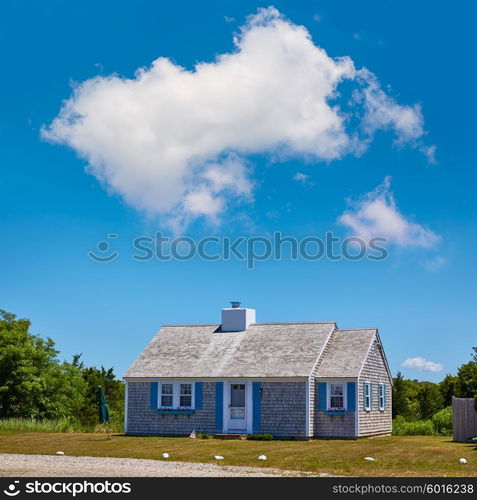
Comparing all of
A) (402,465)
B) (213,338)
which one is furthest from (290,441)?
(402,465)

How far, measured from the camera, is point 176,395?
34344 mm

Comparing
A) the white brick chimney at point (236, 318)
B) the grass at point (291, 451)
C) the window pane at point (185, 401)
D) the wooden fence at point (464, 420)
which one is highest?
the white brick chimney at point (236, 318)

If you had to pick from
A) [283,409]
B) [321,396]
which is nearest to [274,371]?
[283,409]

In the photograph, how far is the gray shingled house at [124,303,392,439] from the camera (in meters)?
32.3

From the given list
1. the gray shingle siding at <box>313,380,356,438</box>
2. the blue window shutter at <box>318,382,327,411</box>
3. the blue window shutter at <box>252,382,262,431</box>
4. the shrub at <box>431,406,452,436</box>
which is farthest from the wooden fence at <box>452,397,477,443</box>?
the blue window shutter at <box>252,382,262,431</box>

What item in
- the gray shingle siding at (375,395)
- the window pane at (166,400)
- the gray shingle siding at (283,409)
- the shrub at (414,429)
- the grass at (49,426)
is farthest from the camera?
the grass at (49,426)

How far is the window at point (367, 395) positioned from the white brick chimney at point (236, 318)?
21.5 feet

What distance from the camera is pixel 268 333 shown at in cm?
3619

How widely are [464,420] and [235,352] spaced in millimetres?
10536

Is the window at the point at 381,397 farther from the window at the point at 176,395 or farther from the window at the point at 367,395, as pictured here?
the window at the point at 176,395

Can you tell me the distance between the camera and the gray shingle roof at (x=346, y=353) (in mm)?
32469

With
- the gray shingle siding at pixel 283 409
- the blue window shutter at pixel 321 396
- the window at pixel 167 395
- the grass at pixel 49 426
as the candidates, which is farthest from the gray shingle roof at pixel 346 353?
the grass at pixel 49 426

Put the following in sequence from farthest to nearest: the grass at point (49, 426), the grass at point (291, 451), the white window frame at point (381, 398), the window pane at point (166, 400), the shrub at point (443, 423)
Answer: the grass at point (49, 426)
the white window frame at point (381, 398)
the window pane at point (166, 400)
the shrub at point (443, 423)
the grass at point (291, 451)
